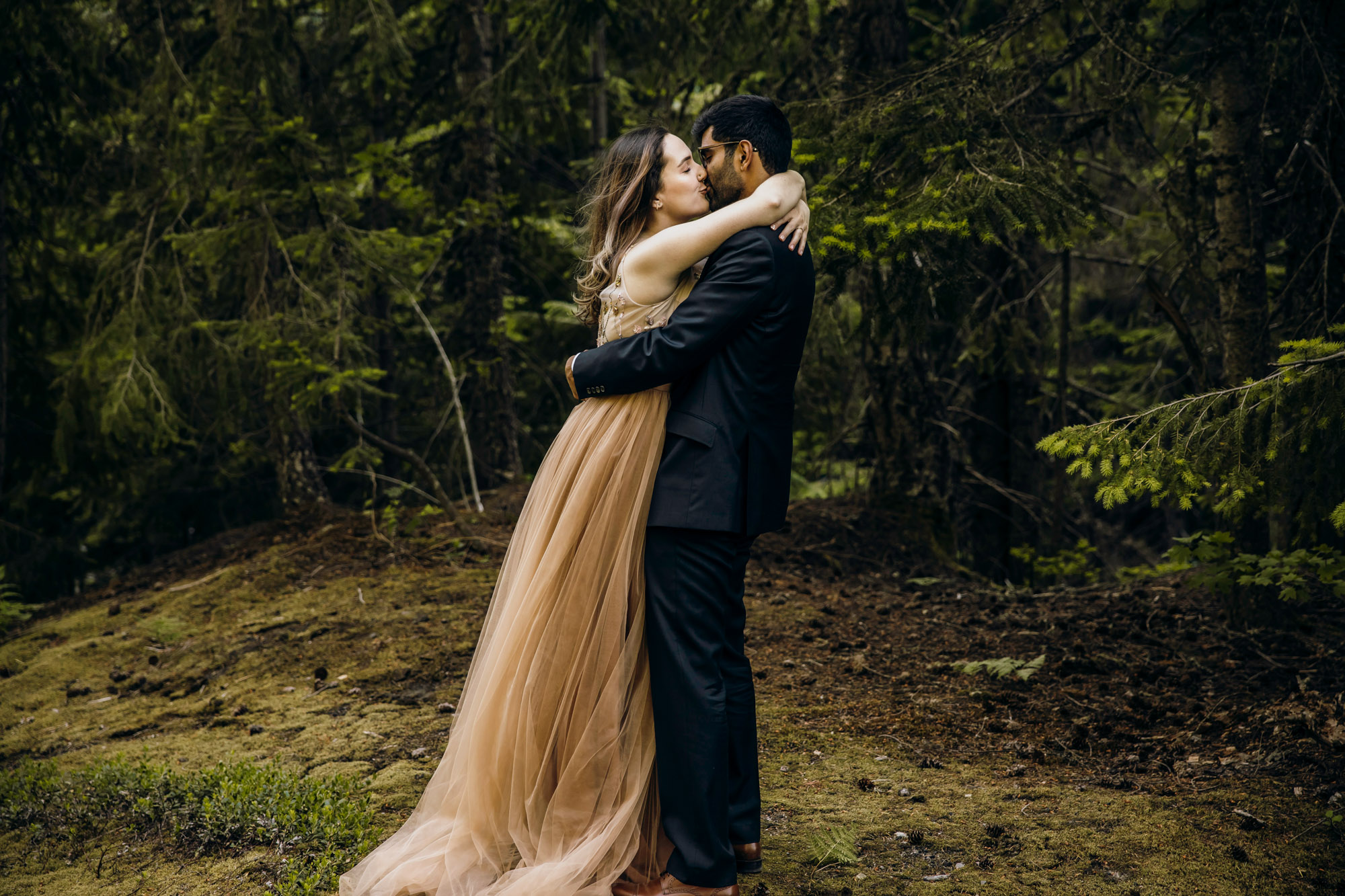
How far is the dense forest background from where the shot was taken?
4.32 metres

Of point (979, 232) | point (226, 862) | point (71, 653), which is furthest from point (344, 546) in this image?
point (979, 232)

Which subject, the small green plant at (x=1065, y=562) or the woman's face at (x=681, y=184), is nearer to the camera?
the woman's face at (x=681, y=184)

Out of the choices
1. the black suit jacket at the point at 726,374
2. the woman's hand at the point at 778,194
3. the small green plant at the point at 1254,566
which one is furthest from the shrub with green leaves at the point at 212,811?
the small green plant at the point at 1254,566

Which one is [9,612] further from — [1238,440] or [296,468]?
[1238,440]

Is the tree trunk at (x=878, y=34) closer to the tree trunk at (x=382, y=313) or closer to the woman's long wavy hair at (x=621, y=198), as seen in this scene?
the woman's long wavy hair at (x=621, y=198)

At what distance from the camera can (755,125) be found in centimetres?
283

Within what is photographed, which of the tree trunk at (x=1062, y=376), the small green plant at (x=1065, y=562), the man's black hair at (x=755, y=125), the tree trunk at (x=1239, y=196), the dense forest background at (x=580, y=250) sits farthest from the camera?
the small green plant at (x=1065, y=562)

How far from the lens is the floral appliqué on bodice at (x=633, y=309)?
2.92 m

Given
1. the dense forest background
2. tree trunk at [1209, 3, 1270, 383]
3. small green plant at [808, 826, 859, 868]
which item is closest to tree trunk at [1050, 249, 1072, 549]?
the dense forest background

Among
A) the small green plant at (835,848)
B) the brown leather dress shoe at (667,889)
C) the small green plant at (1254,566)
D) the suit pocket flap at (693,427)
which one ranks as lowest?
the small green plant at (835,848)

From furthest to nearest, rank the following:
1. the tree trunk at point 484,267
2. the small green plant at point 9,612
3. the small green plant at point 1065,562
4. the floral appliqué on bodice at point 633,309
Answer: the tree trunk at point 484,267, the small green plant at point 1065,562, the small green plant at point 9,612, the floral appliqué on bodice at point 633,309

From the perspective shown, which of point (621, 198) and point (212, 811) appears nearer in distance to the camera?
point (621, 198)

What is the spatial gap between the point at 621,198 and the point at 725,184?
327 mm

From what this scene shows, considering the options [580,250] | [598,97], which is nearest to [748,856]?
[580,250]
